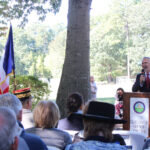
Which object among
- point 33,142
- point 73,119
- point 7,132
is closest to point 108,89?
point 73,119

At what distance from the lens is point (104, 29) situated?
49.9m

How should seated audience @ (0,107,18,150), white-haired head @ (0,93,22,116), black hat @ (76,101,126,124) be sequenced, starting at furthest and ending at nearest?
white-haired head @ (0,93,22,116) < black hat @ (76,101,126,124) < seated audience @ (0,107,18,150)

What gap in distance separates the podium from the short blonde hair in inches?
86.3

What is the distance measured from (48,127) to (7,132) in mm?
1706

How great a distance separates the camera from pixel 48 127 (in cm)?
340

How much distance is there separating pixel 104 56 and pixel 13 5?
3783 cm

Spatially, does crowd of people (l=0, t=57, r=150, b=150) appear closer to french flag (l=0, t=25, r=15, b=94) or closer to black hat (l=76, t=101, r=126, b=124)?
black hat (l=76, t=101, r=126, b=124)

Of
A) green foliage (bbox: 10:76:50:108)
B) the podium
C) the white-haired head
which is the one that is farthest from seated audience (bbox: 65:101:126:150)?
green foliage (bbox: 10:76:50:108)

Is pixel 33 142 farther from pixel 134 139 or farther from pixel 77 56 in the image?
pixel 77 56

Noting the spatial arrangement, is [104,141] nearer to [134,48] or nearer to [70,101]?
[70,101]

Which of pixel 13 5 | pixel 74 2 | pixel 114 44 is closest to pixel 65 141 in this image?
pixel 74 2

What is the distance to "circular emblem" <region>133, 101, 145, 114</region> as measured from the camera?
208 inches

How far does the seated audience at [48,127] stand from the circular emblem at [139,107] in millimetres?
2209

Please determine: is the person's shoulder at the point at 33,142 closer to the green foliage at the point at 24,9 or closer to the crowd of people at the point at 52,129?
the crowd of people at the point at 52,129
